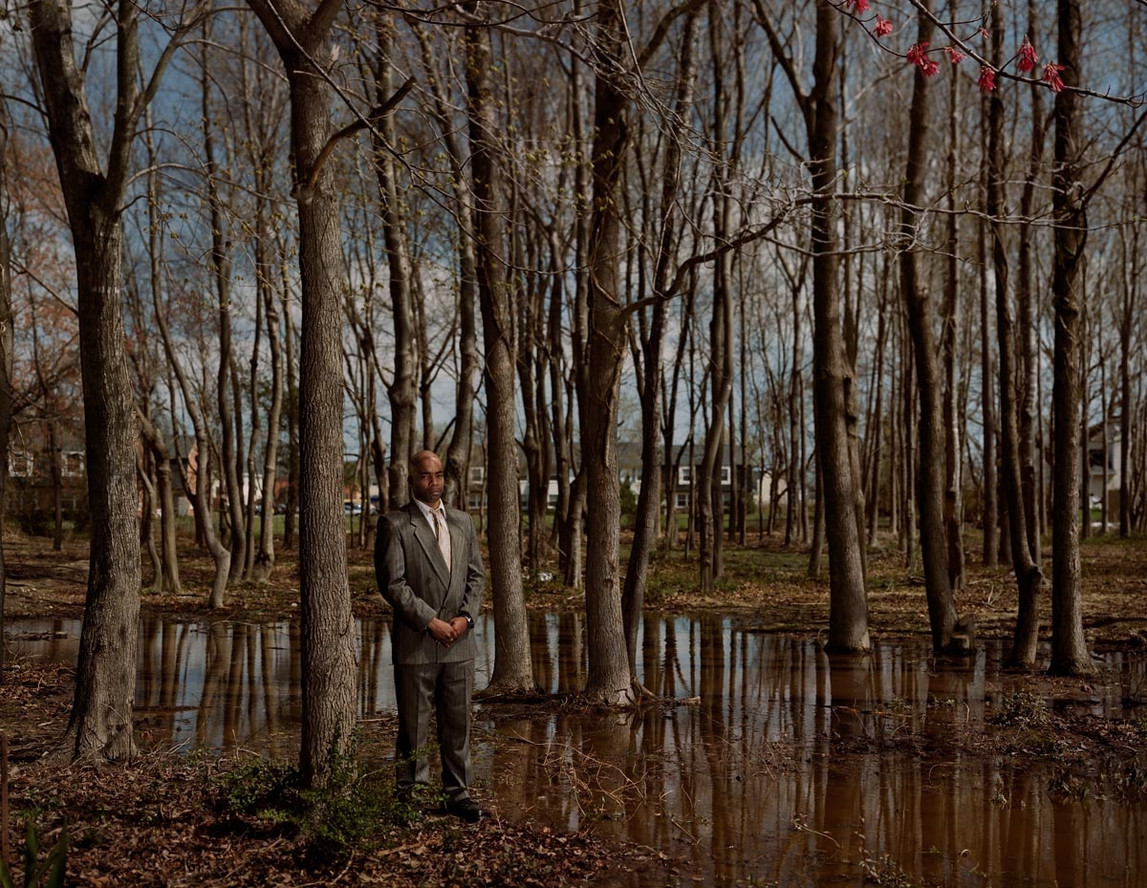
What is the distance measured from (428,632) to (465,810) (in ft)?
3.28

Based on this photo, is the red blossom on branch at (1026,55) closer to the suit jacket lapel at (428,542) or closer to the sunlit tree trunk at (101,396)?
the suit jacket lapel at (428,542)

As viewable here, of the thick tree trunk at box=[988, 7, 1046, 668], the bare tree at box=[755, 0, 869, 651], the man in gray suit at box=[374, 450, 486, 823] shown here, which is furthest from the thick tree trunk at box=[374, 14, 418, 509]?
the thick tree trunk at box=[988, 7, 1046, 668]

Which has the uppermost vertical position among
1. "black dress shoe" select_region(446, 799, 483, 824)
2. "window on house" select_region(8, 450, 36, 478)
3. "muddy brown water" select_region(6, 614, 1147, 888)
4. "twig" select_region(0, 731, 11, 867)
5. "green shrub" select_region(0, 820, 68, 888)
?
"window on house" select_region(8, 450, 36, 478)

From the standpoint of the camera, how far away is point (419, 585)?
245 inches

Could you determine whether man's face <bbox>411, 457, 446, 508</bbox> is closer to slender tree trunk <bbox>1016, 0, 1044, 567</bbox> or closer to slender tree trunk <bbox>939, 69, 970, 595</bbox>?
slender tree trunk <bbox>1016, 0, 1044, 567</bbox>

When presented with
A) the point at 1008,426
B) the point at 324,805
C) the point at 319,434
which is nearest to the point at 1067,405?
the point at 1008,426

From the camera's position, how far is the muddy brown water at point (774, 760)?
575 centimetres

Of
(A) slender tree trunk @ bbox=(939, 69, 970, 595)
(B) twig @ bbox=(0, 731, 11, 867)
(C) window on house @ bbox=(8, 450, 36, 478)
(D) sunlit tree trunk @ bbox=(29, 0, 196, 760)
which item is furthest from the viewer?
(C) window on house @ bbox=(8, 450, 36, 478)

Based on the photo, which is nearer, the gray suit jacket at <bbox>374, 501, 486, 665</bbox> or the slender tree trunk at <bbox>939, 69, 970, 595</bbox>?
the gray suit jacket at <bbox>374, 501, 486, 665</bbox>

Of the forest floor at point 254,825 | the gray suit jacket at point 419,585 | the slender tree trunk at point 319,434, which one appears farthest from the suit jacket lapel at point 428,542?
the forest floor at point 254,825

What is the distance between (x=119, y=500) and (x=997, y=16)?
1226cm

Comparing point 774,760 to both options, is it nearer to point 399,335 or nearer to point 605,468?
point 605,468

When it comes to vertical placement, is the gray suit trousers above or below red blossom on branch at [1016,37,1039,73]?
below

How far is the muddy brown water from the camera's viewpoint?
5750 millimetres
